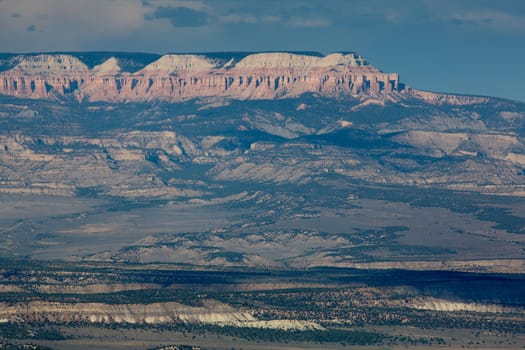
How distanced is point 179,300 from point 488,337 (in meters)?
37.0

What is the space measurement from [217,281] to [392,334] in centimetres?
4059

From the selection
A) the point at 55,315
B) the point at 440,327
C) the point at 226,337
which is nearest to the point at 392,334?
the point at 440,327

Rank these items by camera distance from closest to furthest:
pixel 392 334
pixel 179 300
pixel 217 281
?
pixel 392 334 < pixel 179 300 < pixel 217 281

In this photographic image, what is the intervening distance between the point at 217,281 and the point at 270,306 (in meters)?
22.5

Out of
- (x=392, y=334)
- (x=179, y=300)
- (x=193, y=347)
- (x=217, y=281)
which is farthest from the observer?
(x=217, y=281)

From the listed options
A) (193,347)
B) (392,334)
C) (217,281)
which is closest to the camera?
(193,347)

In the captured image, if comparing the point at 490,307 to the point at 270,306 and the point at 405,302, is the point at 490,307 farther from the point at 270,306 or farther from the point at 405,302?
the point at 270,306

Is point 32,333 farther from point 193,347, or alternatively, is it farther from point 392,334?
point 392,334

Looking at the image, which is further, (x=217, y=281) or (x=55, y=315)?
(x=217, y=281)

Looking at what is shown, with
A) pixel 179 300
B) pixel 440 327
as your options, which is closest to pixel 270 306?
pixel 179 300

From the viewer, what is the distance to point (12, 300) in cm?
16612

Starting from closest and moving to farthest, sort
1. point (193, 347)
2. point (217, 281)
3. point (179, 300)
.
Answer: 1. point (193, 347)
2. point (179, 300)
3. point (217, 281)

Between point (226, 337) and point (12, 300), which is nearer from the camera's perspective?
point (226, 337)

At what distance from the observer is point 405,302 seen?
175125 mm
